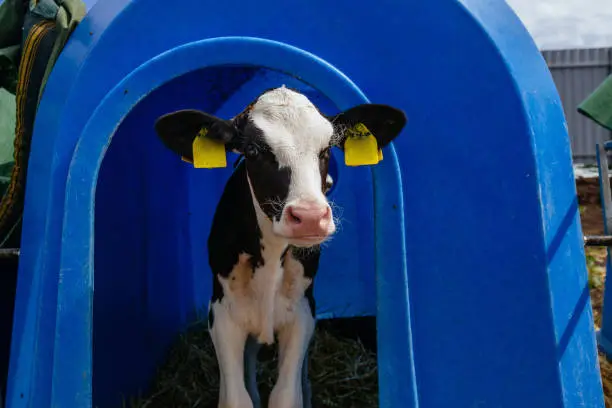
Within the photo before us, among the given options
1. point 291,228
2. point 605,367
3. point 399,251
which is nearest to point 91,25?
point 291,228

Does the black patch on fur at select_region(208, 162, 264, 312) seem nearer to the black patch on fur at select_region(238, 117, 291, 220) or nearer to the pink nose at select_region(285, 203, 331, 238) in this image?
the black patch on fur at select_region(238, 117, 291, 220)

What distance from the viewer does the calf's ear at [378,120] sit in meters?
2.87

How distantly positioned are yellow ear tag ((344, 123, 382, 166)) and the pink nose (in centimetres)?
51

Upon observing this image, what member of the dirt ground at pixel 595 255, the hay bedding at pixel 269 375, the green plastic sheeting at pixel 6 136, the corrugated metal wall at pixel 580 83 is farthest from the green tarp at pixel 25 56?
the corrugated metal wall at pixel 580 83

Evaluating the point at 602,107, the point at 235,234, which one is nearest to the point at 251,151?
the point at 235,234

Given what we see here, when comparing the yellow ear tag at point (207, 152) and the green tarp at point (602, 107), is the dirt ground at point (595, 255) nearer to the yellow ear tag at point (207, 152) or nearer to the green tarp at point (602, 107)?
the green tarp at point (602, 107)

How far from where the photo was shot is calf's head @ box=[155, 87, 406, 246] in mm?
2691

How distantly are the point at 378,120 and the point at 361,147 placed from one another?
6.7 inches

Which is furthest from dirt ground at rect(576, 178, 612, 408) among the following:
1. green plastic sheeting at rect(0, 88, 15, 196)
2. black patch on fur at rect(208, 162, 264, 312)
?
green plastic sheeting at rect(0, 88, 15, 196)

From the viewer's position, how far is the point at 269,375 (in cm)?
405

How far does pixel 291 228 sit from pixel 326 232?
13 cm

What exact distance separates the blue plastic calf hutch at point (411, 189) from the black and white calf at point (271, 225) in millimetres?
195

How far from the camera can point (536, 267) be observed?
2955mm

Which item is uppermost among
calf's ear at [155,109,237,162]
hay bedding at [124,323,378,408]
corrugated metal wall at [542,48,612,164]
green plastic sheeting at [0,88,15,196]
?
corrugated metal wall at [542,48,612,164]
